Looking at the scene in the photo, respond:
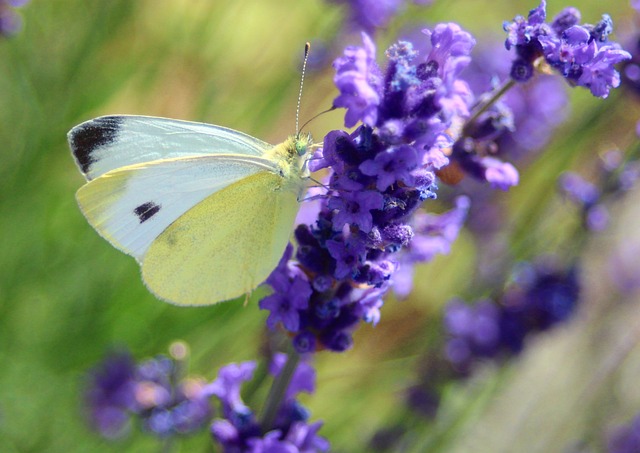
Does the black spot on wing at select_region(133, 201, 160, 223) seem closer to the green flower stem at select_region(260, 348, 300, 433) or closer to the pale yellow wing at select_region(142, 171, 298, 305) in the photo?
the pale yellow wing at select_region(142, 171, 298, 305)

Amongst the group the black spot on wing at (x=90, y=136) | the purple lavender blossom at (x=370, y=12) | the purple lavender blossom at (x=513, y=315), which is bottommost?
the black spot on wing at (x=90, y=136)

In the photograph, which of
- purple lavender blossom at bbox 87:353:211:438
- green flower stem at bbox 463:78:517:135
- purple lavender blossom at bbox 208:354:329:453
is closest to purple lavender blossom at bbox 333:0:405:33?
green flower stem at bbox 463:78:517:135

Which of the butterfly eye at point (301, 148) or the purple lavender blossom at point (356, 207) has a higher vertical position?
the butterfly eye at point (301, 148)

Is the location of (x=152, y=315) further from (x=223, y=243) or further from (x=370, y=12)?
(x=370, y=12)

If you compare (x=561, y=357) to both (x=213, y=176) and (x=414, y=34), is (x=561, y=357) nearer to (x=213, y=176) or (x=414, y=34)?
(x=414, y=34)

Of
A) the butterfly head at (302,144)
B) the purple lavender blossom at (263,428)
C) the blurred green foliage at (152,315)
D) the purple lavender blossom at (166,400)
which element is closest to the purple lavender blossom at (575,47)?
the butterfly head at (302,144)

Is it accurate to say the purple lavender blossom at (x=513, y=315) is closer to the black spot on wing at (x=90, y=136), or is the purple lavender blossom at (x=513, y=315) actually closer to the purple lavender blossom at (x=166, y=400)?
the purple lavender blossom at (x=166, y=400)
